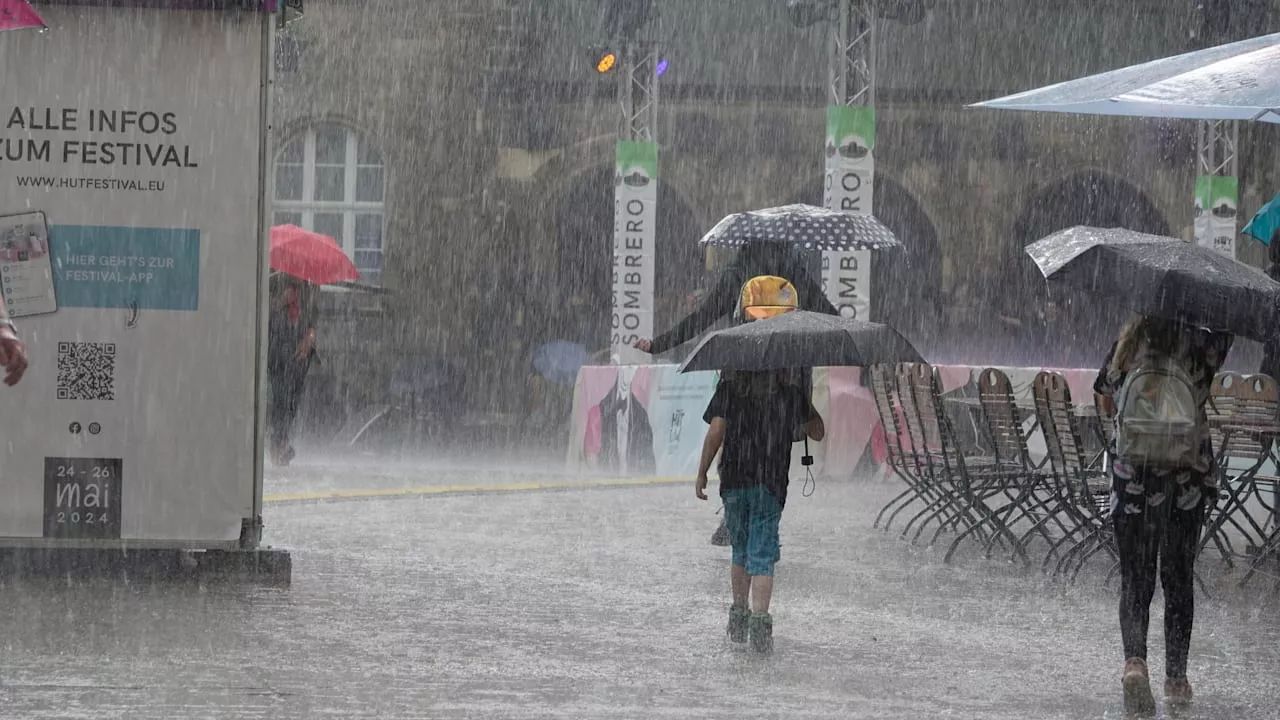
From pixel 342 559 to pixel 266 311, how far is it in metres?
1.71

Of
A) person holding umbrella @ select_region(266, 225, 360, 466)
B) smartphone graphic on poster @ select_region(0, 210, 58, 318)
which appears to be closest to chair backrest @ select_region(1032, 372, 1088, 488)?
→ smartphone graphic on poster @ select_region(0, 210, 58, 318)

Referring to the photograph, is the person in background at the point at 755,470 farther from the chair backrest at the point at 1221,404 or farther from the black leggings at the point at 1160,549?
the chair backrest at the point at 1221,404

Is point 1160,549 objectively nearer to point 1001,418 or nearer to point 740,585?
point 740,585

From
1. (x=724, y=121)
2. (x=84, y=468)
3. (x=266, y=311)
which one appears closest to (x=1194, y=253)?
(x=266, y=311)

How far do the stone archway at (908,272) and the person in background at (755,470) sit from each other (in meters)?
20.6

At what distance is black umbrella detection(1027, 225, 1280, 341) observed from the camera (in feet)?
21.1

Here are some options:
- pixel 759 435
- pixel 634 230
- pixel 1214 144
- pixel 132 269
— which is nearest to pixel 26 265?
pixel 132 269

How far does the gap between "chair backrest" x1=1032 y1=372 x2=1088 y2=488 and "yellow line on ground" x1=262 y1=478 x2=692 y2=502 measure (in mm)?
5339

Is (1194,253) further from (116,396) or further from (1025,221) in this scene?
(1025,221)

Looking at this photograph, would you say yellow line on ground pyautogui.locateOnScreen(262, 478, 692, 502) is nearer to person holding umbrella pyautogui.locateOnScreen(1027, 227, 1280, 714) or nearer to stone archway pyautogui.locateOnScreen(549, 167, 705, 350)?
person holding umbrella pyautogui.locateOnScreen(1027, 227, 1280, 714)

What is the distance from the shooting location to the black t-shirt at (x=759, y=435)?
24.6 feet

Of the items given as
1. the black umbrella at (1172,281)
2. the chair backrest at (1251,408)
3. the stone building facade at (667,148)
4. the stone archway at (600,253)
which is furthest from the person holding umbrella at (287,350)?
the stone archway at (600,253)

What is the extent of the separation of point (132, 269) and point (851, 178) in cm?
1033

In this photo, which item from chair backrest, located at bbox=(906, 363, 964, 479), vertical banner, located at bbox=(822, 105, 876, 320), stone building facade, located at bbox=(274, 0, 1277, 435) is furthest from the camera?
stone building facade, located at bbox=(274, 0, 1277, 435)
